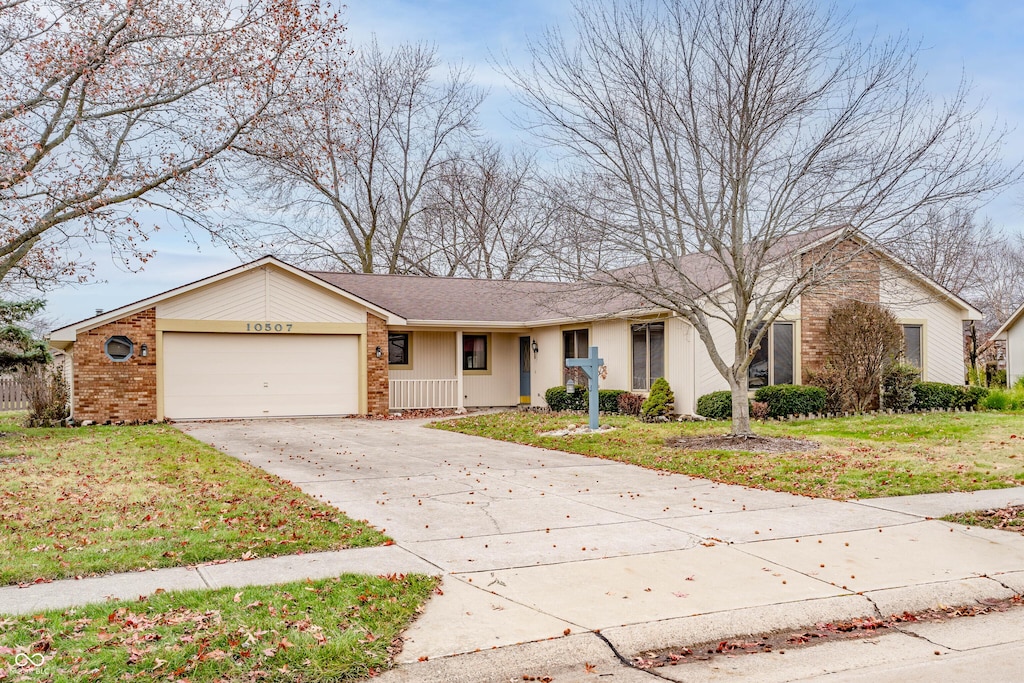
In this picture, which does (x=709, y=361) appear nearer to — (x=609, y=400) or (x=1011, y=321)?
(x=609, y=400)

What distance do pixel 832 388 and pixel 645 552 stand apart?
564 inches

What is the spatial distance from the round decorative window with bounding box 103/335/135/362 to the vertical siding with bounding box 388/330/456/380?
23.4ft

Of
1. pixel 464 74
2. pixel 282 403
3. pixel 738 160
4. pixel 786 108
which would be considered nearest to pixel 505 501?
pixel 738 160

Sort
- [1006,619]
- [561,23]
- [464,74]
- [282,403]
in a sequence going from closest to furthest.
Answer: [1006,619], [561,23], [282,403], [464,74]

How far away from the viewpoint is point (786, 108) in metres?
12.9

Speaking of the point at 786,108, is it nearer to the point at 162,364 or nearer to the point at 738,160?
the point at 738,160

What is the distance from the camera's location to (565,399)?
2272 cm

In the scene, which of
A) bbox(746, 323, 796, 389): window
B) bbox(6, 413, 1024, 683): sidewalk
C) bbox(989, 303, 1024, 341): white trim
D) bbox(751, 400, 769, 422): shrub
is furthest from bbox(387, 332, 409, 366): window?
bbox(989, 303, 1024, 341): white trim

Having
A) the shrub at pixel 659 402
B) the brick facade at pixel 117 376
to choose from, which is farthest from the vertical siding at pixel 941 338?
the brick facade at pixel 117 376

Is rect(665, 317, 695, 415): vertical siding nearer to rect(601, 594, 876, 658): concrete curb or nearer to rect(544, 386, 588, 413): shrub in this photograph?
rect(544, 386, 588, 413): shrub

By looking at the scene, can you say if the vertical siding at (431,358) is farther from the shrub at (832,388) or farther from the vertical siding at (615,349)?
the shrub at (832,388)

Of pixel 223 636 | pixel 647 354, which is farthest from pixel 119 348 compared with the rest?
pixel 223 636

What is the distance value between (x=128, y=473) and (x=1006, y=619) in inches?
397

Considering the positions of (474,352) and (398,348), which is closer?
(398,348)
